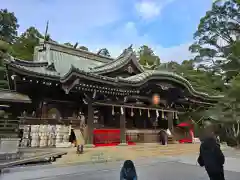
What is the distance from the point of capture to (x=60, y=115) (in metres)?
13.6

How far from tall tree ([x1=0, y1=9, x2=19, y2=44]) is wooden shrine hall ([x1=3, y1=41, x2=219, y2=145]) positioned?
1260 inches

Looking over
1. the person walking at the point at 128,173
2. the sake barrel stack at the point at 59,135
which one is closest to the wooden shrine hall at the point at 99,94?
the sake barrel stack at the point at 59,135

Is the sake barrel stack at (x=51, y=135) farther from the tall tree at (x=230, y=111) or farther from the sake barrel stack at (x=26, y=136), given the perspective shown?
the tall tree at (x=230, y=111)

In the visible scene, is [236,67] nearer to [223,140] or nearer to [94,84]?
[223,140]

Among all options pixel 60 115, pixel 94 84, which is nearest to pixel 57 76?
pixel 94 84

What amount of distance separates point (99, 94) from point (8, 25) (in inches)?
1703

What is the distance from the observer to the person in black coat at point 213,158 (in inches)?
154

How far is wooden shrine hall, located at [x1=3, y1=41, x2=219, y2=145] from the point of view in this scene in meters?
11.7

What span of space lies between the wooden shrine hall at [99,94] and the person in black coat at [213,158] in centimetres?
830

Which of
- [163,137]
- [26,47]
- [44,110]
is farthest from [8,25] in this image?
[163,137]

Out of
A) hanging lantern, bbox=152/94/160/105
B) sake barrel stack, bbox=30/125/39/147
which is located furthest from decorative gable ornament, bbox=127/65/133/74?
sake barrel stack, bbox=30/125/39/147

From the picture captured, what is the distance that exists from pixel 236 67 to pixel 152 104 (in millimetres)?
12000

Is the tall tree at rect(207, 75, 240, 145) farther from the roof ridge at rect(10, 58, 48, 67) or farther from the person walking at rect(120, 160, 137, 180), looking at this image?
the roof ridge at rect(10, 58, 48, 67)

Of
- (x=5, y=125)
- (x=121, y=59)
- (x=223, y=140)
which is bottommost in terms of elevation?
(x=223, y=140)
